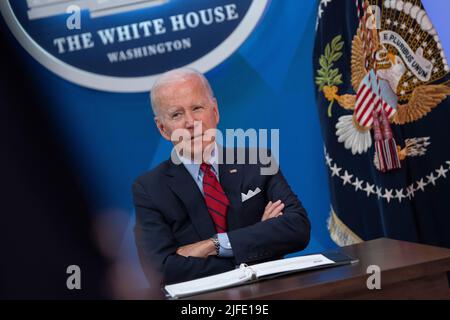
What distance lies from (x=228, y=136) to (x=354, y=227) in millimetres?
996

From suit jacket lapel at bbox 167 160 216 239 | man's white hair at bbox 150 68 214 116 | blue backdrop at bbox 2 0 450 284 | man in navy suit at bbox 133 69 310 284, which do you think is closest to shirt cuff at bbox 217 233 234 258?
man in navy suit at bbox 133 69 310 284

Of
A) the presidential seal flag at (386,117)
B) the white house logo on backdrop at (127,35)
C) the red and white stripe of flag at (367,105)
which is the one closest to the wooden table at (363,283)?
the presidential seal flag at (386,117)

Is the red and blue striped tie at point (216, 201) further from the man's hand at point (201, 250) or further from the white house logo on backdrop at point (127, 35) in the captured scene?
the white house logo on backdrop at point (127, 35)

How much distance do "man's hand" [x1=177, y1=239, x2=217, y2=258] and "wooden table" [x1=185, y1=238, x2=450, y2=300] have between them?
651 mm

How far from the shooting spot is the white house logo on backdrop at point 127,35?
3.24 metres

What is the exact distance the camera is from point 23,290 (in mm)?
3232

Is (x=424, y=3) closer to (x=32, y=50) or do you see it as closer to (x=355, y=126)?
(x=355, y=126)

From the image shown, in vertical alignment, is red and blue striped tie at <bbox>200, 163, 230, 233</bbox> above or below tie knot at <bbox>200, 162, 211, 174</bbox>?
below

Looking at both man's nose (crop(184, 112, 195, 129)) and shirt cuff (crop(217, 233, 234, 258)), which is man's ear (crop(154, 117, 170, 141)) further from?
shirt cuff (crop(217, 233, 234, 258))

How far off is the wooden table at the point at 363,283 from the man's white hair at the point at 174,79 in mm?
1503

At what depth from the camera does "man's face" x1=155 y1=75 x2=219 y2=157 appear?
286cm

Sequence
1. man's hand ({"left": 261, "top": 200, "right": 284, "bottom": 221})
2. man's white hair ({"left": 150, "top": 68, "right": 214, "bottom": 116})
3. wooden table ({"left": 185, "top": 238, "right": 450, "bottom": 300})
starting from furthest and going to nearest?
man's white hair ({"left": 150, "top": 68, "right": 214, "bottom": 116})
man's hand ({"left": 261, "top": 200, "right": 284, "bottom": 221})
wooden table ({"left": 185, "top": 238, "right": 450, "bottom": 300})

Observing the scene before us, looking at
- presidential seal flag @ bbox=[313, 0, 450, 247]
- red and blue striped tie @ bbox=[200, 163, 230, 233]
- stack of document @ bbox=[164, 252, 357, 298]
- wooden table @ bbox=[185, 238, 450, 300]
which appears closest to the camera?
wooden table @ bbox=[185, 238, 450, 300]

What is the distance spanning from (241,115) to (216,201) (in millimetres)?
820
